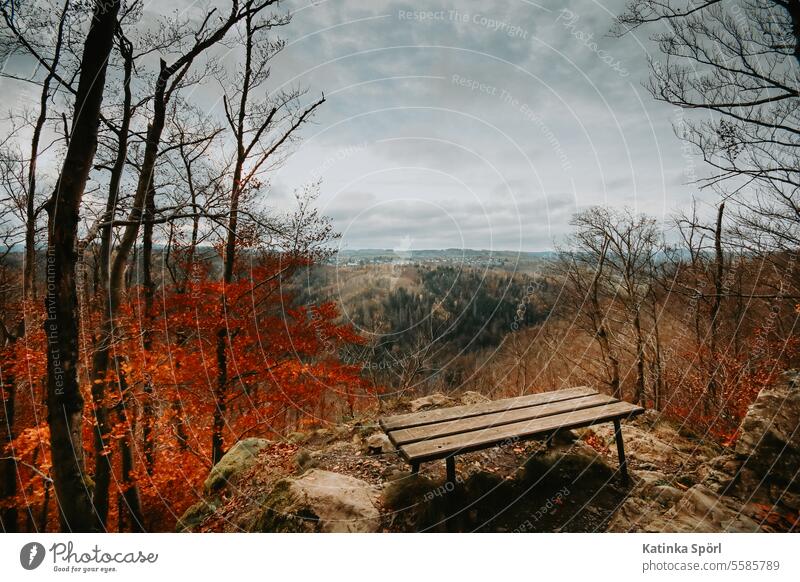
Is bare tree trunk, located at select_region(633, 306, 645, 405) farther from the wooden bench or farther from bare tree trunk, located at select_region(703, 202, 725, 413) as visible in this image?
the wooden bench

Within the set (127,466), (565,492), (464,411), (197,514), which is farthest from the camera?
(127,466)

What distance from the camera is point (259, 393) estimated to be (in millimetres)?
13961

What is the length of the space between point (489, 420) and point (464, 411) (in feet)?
1.17

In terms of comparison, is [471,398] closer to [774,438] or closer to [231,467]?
[774,438]

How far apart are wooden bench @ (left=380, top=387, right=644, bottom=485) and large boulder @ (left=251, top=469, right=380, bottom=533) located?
0.68 meters

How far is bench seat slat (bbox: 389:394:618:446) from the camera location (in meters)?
3.40

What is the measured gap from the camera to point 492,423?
3656 mm

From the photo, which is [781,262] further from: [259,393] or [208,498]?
[259,393]

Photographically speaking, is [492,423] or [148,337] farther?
[148,337]

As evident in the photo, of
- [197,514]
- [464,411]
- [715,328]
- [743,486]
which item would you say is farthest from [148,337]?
[715,328]

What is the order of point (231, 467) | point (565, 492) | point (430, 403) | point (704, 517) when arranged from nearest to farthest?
point (704, 517), point (565, 492), point (231, 467), point (430, 403)

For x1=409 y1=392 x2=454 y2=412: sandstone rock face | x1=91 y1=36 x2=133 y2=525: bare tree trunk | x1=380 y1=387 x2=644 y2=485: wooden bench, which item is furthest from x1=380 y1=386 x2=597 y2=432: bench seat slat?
x1=91 y1=36 x2=133 y2=525: bare tree trunk

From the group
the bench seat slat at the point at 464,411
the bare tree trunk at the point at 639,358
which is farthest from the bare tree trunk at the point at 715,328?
the bench seat slat at the point at 464,411
